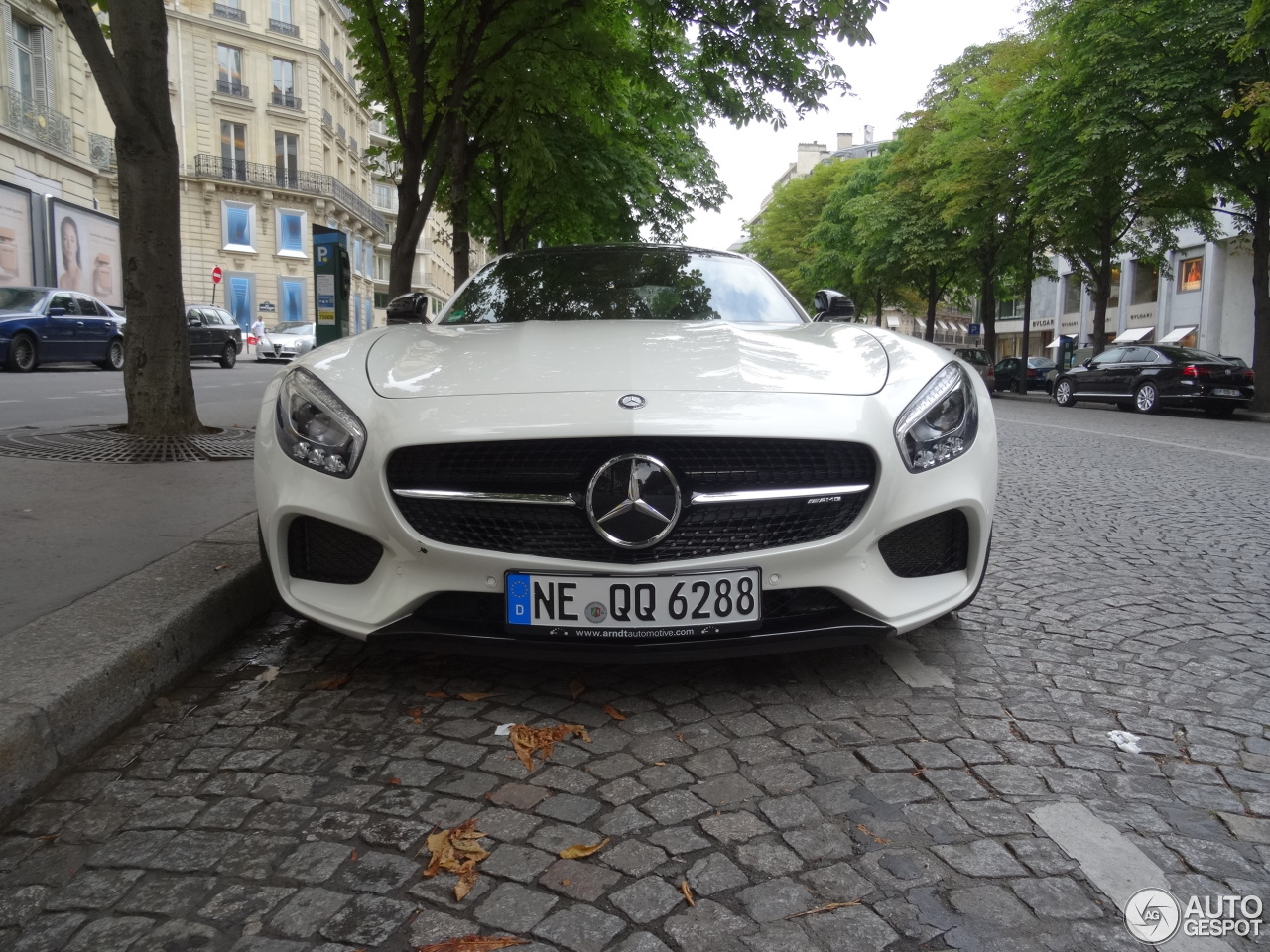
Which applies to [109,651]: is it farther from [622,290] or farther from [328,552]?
[622,290]

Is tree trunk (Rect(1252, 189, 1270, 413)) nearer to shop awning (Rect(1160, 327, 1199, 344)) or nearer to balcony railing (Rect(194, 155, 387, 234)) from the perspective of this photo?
shop awning (Rect(1160, 327, 1199, 344))

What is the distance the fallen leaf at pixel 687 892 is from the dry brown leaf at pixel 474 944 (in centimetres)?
29

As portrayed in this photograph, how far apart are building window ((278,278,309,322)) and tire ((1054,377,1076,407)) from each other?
36229 millimetres

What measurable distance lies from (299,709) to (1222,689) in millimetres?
2558

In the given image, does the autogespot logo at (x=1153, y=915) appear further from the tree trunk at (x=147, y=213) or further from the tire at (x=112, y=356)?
the tire at (x=112, y=356)

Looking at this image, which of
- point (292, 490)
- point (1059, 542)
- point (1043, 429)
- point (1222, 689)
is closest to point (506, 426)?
point (292, 490)

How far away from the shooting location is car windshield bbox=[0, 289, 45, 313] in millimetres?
17766

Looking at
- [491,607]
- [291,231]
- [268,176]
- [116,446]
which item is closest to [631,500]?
[491,607]

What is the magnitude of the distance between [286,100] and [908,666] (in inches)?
1994

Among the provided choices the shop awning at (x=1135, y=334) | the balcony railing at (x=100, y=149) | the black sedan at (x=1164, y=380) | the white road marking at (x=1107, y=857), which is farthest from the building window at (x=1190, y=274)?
the balcony railing at (x=100, y=149)

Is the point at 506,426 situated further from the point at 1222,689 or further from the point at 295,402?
the point at 1222,689

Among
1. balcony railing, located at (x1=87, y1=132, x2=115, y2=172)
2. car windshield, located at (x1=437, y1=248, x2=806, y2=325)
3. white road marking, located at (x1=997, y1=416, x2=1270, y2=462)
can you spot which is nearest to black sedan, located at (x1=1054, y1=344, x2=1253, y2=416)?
white road marking, located at (x1=997, y1=416, x2=1270, y2=462)

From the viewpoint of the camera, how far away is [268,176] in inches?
1834

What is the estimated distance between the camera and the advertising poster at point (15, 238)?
23812mm
